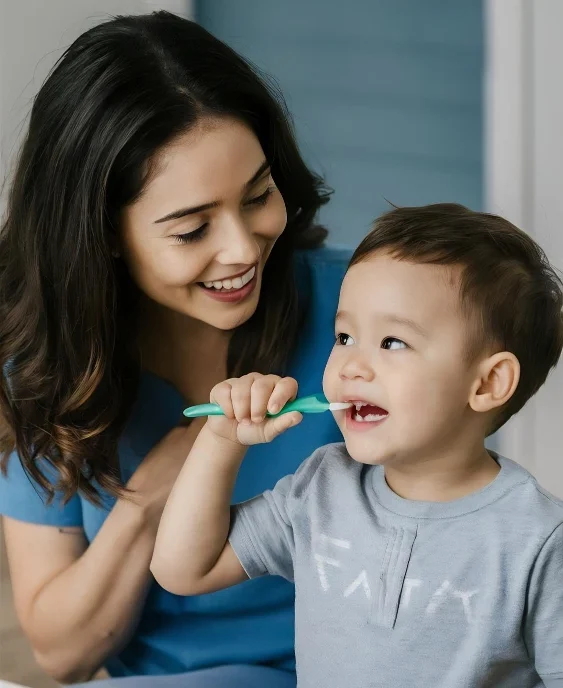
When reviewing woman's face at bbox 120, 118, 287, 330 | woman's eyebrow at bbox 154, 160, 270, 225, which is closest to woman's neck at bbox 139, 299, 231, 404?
woman's face at bbox 120, 118, 287, 330

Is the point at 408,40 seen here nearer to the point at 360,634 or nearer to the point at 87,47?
the point at 87,47

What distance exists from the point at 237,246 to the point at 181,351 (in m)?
0.31

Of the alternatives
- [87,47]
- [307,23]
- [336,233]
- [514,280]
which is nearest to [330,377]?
[514,280]

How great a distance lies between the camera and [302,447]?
4.79ft

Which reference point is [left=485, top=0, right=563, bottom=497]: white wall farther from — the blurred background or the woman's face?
the woman's face

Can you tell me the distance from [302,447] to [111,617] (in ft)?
1.18

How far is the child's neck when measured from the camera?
3.54ft

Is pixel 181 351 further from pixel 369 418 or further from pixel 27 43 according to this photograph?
pixel 27 43

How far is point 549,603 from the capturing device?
1019 millimetres

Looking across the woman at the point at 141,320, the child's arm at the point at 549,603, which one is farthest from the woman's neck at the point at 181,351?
the child's arm at the point at 549,603

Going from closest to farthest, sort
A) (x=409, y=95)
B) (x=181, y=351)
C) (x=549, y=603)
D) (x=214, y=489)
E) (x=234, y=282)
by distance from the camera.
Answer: (x=549, y=603)
(x=214, y=489)
(x=234, y=282)
(x=181, y=351)
(x=409, y=95)

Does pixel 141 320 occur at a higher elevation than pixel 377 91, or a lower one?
lower

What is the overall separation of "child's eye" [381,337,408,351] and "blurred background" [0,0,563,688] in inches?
19.4

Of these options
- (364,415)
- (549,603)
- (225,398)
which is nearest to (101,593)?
(225,398)
